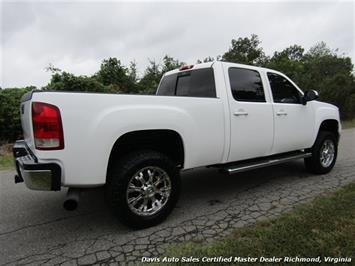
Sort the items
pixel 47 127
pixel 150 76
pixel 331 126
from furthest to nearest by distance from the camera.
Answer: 1. pixel 150 76
2. pixel 331 126
3. pixel 47 127

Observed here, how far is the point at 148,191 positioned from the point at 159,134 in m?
0.68

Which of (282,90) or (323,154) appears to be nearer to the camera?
(282,90)

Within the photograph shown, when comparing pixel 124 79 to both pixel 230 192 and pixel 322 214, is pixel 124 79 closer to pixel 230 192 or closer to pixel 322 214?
pixel 230 192

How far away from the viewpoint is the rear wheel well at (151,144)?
122 inches

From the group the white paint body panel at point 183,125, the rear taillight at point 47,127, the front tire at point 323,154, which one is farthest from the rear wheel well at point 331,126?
the rear taillight at point 47,127

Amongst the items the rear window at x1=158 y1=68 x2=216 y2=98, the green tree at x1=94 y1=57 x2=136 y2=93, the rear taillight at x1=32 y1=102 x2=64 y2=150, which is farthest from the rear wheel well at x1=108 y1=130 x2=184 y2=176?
the green tree at x1=94 y1=57 x2=136 y2=93

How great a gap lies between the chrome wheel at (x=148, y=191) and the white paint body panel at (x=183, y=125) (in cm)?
36

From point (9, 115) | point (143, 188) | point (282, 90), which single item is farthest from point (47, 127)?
point (9, 115)

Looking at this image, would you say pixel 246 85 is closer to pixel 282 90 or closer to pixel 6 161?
pixel 282 90

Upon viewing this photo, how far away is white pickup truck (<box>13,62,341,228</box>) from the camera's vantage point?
8.54 feet

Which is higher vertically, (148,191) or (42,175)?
(42,175)

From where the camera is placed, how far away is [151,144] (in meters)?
3.42

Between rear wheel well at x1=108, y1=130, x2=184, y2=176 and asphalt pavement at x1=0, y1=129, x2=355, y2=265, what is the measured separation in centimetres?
75

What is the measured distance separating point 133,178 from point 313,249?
1887 millimetres
